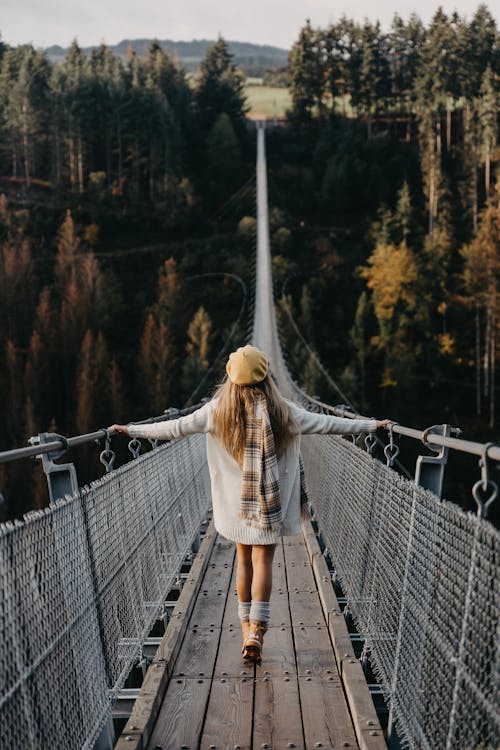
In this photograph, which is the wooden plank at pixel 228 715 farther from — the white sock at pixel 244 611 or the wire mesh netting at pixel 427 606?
the wire mesh netting at pixel 427 606

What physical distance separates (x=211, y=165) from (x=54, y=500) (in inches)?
2123

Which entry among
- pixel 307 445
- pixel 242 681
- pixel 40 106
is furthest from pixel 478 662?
pixel 40 106

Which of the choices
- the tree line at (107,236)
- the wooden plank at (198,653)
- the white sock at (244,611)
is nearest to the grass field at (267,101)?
the tree line at (107,236)

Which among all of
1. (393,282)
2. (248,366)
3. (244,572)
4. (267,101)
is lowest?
(244,572)

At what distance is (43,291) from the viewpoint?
4062 cm

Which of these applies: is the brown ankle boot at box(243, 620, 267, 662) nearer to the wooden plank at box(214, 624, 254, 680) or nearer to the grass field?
the wooden plank at box(214, 624, 254, 680)

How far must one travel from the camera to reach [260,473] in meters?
2.46

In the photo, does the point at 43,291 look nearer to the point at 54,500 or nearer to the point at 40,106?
the point at 40,106

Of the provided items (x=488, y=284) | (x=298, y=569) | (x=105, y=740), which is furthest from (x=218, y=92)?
(x=105, y=740)

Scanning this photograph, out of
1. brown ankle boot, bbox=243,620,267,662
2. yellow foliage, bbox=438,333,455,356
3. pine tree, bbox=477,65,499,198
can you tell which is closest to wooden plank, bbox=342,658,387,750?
brown ankle boot, bbox=243,620,267,662

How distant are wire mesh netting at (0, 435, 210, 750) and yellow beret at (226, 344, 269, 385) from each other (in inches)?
17.8

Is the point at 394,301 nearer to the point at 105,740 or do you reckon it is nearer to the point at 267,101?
the point at 105,740

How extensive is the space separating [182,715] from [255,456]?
2.33ft

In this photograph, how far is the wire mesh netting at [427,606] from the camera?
1565 millimetres
